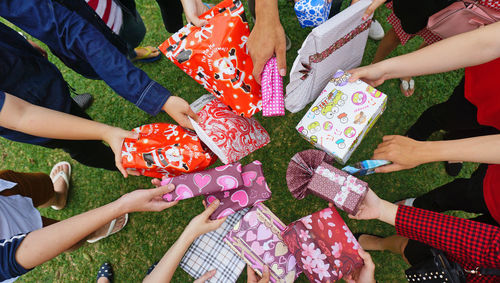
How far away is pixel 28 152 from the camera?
2975 mm

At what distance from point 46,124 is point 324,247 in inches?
74.2

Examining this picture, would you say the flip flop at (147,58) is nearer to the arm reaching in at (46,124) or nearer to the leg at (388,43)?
the arm reaching in at (46,124)

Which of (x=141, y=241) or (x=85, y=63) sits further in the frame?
(x=141, y=241)

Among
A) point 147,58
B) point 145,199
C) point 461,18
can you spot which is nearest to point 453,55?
point 461,18

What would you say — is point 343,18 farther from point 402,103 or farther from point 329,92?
point 402,103

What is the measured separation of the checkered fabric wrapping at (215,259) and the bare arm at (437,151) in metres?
1.26

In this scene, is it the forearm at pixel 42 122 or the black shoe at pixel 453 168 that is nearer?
the forearm at pixel 42 122

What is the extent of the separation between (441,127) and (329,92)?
41.7 inches

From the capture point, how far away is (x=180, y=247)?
1831 mm

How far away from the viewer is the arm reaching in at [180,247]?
1759mm

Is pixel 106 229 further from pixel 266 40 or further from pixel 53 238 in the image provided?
pixel 266 40

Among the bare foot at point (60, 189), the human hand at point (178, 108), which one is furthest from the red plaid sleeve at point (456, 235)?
the bare foot at point (60, 189)

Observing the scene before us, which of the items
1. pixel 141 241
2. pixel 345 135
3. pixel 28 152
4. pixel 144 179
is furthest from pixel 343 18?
pixel 28 152

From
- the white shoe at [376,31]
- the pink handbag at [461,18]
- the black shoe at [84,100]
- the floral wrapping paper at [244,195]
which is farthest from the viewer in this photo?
the black shoe at [84,100]
